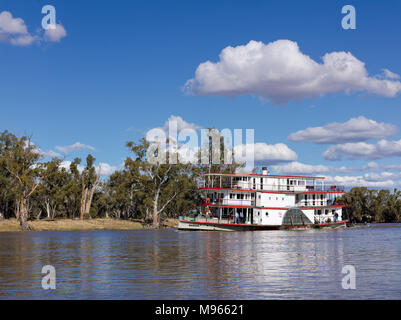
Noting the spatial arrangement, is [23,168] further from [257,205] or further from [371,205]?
[371,205]

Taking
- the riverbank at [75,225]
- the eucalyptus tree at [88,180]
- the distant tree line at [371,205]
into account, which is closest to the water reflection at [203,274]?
the riverbank at [75,225]

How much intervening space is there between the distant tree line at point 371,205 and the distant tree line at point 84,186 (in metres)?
30.0

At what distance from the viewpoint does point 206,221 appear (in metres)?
58.5

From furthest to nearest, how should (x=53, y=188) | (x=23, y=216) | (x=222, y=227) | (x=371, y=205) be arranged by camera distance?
(x=371, y=205) < (x=53, y=188) < (x=23, y=216) < (x=222, y=227)

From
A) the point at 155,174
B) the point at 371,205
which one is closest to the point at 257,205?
the point at 155,174

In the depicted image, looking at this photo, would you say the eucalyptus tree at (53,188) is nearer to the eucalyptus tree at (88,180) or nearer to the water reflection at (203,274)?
the eucalyptus tree at (88,180)

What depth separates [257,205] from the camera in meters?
59.5

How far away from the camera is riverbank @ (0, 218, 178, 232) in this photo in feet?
217

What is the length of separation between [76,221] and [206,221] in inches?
1003

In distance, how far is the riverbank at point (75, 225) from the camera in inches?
2606

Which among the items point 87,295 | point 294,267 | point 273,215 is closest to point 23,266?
point 87,295

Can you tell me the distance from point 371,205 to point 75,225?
218ft

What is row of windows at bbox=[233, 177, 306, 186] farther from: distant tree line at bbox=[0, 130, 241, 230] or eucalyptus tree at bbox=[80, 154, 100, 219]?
eucalyptus tree at bbox=[80, 154, 100, 219]
